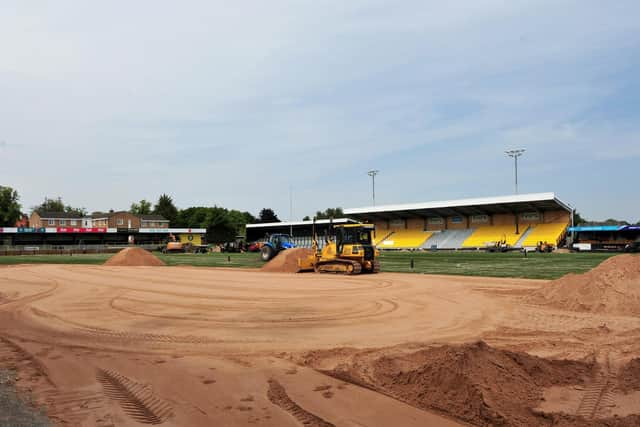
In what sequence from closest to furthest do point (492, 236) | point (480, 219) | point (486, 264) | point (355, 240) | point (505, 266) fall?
point (355, 240) → point (505, 266) → point (486, 264) → point (492, 236) → point (480, 219)

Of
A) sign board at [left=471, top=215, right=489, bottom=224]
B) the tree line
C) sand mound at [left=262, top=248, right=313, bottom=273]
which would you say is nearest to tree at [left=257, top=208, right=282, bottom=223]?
the tree line

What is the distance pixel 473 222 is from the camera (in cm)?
7588

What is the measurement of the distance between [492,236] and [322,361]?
214 ft

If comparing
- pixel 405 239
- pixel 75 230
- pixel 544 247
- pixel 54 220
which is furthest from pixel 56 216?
pixel 544 247

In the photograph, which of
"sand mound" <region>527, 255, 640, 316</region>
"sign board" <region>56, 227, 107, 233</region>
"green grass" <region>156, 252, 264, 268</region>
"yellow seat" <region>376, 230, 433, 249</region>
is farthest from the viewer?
"sign board" <region>56, 227, 107, 233</region>

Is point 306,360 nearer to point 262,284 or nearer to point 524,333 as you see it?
point 524,333

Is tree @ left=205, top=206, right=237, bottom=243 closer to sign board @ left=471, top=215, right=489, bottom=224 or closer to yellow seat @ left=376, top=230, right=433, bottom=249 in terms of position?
yellow seat @ left=376, top=230, right=433, bottom=249

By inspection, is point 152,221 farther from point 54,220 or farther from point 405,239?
point 405,239

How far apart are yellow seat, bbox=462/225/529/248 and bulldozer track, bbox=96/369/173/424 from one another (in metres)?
61.7

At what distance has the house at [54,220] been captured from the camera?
114 meters

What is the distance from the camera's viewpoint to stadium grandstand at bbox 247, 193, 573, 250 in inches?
2574

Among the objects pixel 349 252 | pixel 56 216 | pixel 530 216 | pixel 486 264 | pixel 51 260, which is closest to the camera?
pixel 349 252

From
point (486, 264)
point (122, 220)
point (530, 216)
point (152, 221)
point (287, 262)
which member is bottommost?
point (486, 264)

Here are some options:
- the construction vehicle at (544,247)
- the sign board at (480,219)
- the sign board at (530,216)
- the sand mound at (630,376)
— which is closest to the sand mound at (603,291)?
the sand mound at (630,376)
